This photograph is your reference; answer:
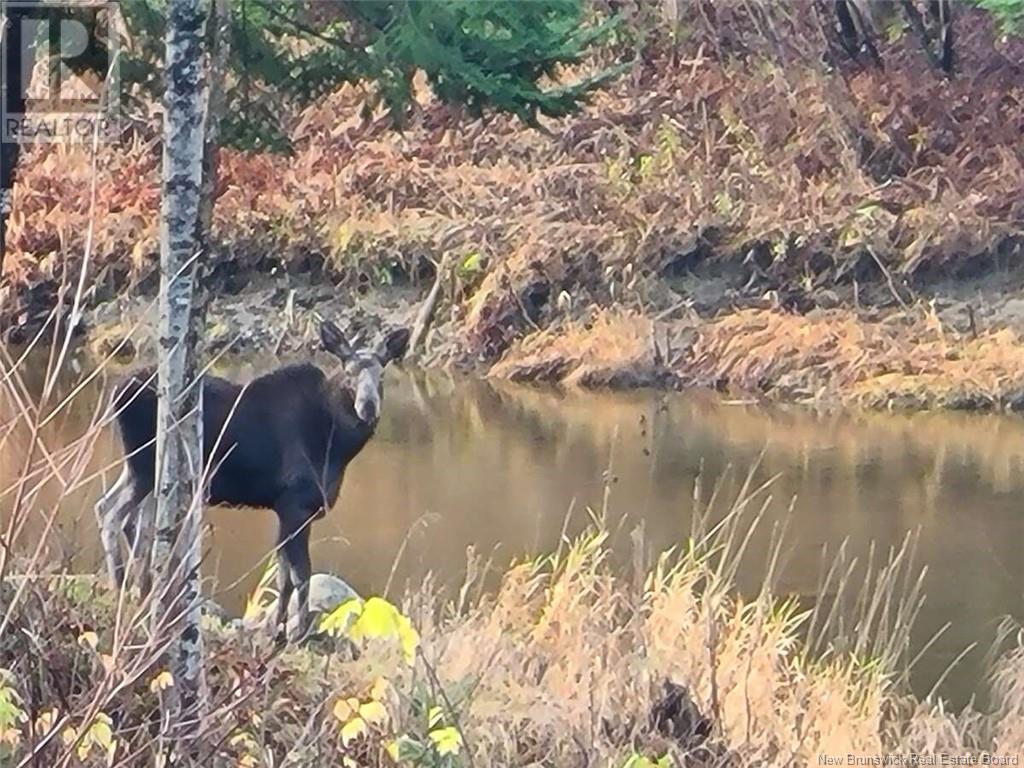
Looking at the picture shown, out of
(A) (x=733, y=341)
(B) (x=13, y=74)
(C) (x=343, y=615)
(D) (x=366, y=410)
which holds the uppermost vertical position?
(B) (x=13, y=74)

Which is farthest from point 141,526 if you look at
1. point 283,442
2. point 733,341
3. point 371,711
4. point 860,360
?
point 733,341

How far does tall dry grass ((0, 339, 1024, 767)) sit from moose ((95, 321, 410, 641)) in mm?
358

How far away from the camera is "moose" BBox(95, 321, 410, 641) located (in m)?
5.41

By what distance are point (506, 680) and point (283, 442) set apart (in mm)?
1165

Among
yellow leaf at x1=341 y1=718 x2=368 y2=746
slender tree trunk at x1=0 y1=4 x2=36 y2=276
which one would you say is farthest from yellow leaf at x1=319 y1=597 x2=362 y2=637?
slender tree trunk at x1=0 y1=4 x2=36 y2=276

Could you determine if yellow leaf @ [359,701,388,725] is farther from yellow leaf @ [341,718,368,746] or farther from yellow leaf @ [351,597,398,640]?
yellow leaf @ [351,597,398,640]

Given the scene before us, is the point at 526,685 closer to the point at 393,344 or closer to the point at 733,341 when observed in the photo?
the point at 393,344

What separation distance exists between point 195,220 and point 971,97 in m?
14.4

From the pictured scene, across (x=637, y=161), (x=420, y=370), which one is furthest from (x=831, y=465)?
(x=637, y=161)

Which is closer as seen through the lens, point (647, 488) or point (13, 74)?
point (13, 74)

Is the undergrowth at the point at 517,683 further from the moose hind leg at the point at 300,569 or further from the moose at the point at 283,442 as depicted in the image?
the moose at the point at 283,442

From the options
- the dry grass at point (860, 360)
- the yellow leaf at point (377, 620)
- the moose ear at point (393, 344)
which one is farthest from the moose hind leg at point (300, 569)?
the dry grass at point (860, 360)

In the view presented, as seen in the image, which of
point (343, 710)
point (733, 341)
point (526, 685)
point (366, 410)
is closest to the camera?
point (343, 710)

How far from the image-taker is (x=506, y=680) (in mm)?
4957
